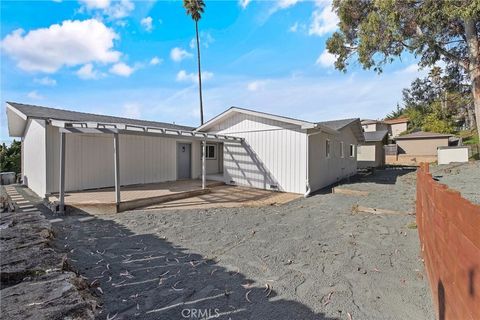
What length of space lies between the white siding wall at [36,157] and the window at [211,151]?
7618mm

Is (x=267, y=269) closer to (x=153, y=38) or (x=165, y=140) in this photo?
(x=165, y=140)

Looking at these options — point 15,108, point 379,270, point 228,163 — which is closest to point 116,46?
point 15,108

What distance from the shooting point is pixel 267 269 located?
393 centimetres

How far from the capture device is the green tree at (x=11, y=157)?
53.7 feet

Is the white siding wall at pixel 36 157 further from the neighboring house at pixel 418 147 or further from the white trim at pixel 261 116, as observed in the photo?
the neighboring house at pixel 418 147

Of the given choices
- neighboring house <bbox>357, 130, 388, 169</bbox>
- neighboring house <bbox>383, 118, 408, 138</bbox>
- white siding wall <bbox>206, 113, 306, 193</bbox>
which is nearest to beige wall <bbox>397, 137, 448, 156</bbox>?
neighboring house <bbox>357, 130, 388, 169</bbox>

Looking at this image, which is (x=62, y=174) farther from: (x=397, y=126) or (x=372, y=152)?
(x=397, y=126)

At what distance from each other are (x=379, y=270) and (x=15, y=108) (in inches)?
502

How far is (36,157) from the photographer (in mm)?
10680

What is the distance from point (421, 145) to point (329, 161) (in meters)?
20.7

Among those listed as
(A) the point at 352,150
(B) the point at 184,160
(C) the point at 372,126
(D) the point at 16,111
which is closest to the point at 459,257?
(D) the point at 16,111

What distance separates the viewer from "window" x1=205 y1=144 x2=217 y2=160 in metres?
15.0

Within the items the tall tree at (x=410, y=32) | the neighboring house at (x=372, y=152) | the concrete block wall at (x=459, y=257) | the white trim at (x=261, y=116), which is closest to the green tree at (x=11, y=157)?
the white trim at (x=261, y=116)

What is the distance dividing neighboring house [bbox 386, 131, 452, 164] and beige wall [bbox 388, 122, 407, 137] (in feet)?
44.0
